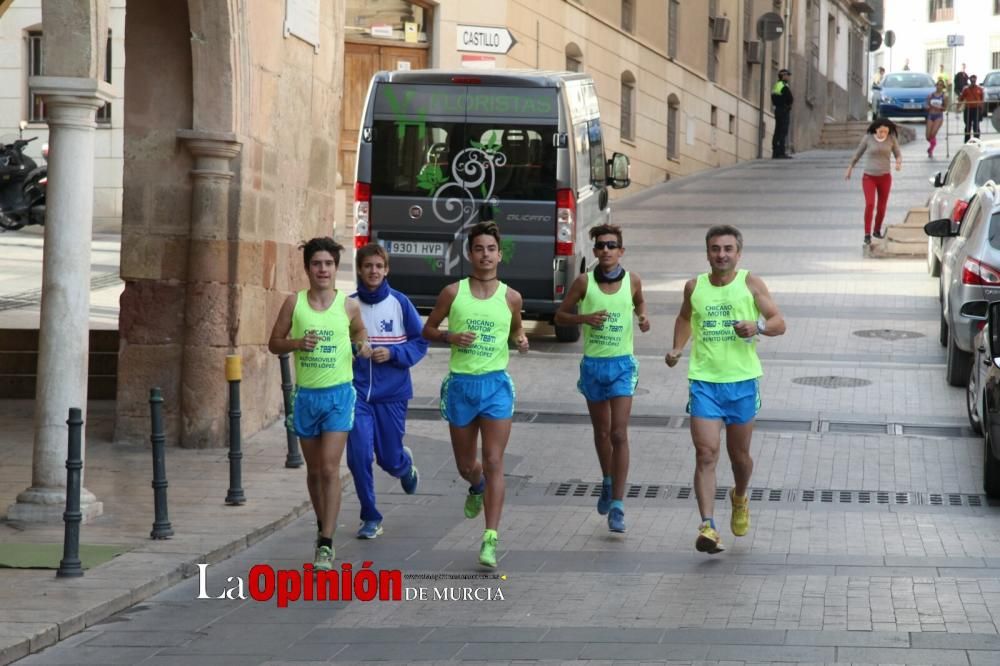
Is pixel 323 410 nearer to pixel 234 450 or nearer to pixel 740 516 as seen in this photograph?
pixel 234 450

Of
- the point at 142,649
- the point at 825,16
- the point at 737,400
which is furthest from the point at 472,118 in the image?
the point at 825,16

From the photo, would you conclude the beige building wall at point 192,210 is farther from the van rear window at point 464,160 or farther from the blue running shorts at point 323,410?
the blue running shorts at point 323,410

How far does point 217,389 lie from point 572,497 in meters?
3.05

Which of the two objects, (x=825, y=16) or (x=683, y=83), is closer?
(x=683, y=83)

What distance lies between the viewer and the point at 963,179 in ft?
66.5

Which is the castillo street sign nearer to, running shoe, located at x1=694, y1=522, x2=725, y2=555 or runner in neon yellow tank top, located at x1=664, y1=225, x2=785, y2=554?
runner in neon yellow tank top, located at x1=664, y1=225, x2=785, y2=554

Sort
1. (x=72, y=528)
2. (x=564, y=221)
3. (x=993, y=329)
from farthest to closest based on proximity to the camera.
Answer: (x=564, y=221) → (x=993, y=329) → (x=72, y=528)

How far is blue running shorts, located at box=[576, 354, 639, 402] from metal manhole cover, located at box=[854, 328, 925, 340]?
8396 millimetres

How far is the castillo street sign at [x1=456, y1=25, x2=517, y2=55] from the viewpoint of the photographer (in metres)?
25.4

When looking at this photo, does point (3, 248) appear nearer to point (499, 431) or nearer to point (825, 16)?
point (499, 431)

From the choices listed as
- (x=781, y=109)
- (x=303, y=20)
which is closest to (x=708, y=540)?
(x=303, y=20)

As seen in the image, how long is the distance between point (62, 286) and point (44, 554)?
5.42ft

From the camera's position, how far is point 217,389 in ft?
41.8

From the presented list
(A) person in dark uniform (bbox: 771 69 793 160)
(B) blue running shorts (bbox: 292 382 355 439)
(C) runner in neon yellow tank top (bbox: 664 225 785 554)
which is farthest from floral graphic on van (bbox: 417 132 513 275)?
(A) person in dark uniform (bbox: 771 69 793 160)
